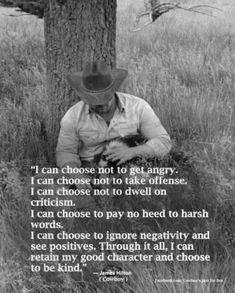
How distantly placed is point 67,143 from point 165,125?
1.03 metres

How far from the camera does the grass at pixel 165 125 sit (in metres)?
2.23

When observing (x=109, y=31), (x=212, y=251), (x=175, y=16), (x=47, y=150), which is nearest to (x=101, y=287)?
(x=212, y=251)

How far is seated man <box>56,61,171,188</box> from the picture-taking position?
10.6ft

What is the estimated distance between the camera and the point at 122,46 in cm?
707

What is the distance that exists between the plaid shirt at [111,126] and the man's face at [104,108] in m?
0.04

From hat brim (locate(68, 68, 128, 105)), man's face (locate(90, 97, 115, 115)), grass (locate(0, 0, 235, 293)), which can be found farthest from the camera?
man's face (locate(90, 97, 115, 115))

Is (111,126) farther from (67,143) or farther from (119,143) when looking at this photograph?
(67,143)

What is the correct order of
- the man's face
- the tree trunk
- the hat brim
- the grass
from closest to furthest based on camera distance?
the grass < the hat brim < the man's face < the tree trunk

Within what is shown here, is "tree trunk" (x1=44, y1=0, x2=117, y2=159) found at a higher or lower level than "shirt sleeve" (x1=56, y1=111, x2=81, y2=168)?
higher

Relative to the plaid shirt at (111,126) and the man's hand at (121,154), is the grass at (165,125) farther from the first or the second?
the man's hand at (121,154)

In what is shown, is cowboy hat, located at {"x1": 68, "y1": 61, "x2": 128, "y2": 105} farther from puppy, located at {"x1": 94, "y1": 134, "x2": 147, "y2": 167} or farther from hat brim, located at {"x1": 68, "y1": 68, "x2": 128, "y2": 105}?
puppy, located at {"x1": 94, "y1": 134, "x2": 147, "y2": 167}

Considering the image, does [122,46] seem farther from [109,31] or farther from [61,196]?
[61,196]

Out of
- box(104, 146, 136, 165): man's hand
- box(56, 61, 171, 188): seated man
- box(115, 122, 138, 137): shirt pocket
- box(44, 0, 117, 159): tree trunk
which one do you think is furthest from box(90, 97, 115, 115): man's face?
box(44, 0, 117, 159): tree trunk

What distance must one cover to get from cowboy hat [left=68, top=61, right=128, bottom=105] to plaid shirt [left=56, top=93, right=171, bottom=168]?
0.58 ft
